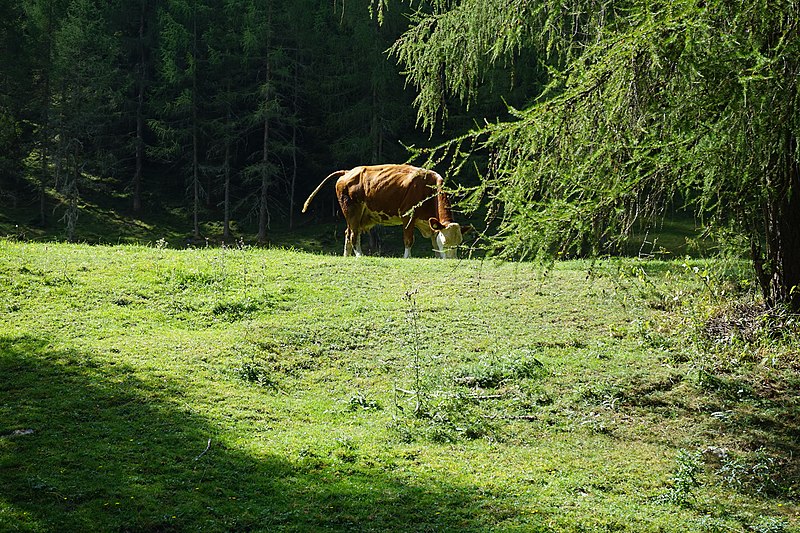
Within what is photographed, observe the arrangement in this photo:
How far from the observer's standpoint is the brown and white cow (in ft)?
45.7

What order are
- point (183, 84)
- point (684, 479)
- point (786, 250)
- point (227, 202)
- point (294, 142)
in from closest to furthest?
1. point (684, 479)
2. point (786, 250)
3. point (227, 202)
4. point (294, 142)
5. point (183, 84)

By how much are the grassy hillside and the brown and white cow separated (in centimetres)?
274

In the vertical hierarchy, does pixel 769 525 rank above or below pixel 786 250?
below

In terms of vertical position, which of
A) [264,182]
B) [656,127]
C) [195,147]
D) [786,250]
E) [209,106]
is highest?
[209,106]

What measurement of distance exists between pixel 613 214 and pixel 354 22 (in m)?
29.3

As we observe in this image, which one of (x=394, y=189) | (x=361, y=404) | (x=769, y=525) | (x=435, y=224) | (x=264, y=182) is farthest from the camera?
(x=264, y=182)

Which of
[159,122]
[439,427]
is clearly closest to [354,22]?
[159,122]

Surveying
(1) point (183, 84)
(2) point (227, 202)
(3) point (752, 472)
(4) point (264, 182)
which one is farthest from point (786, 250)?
(1) point (183, 84)

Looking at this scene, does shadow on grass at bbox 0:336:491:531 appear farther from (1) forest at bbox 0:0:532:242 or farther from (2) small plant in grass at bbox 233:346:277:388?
(1) forest at bbox 0:0:532:242

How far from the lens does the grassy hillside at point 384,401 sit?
4980mm

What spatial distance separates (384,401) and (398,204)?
776 centimetres

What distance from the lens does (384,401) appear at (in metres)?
7.21

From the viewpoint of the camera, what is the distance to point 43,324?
8.34 metres

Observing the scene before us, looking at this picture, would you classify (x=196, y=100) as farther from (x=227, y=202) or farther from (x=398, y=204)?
(x=398, y=204)
